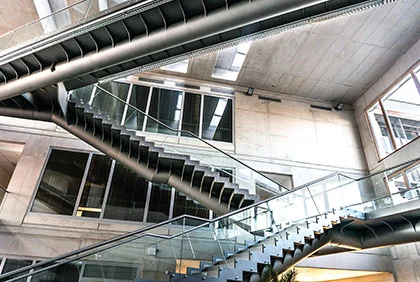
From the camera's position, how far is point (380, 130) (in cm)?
1321

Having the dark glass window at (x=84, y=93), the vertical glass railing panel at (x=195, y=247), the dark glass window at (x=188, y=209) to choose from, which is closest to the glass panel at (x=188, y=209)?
the dark glass window at (x=188, y=209)

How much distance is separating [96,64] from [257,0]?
13.0 feet

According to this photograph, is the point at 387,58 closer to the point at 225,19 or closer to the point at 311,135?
the point at 311,135

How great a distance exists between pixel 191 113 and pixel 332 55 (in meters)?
6.72

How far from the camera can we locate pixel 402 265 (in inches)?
415

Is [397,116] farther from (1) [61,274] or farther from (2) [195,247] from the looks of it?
(1) [61,274]

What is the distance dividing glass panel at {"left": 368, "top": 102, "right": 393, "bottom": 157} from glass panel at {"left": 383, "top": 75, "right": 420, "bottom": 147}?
1.33 feet

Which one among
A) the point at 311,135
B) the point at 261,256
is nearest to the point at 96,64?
the point at 261,256

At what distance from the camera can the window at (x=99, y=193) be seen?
9.45 metres

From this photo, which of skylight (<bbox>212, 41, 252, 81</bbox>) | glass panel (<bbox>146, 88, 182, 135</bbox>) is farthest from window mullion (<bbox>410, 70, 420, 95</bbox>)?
glass panel (<bbox>146, 88, 182, 135</bbox>)

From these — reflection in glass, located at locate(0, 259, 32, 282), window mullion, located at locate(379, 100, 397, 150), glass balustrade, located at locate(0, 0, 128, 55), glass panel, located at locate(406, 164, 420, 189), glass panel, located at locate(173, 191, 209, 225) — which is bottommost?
reflection in glass, located at locate(0, 259, 32, 282)

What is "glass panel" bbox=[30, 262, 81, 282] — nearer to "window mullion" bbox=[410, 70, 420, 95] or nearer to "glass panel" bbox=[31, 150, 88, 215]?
"glass panel" bbox=[31, 150, 88, 215]

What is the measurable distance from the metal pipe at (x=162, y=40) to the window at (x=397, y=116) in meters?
8.93

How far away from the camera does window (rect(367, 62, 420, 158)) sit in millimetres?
11652
